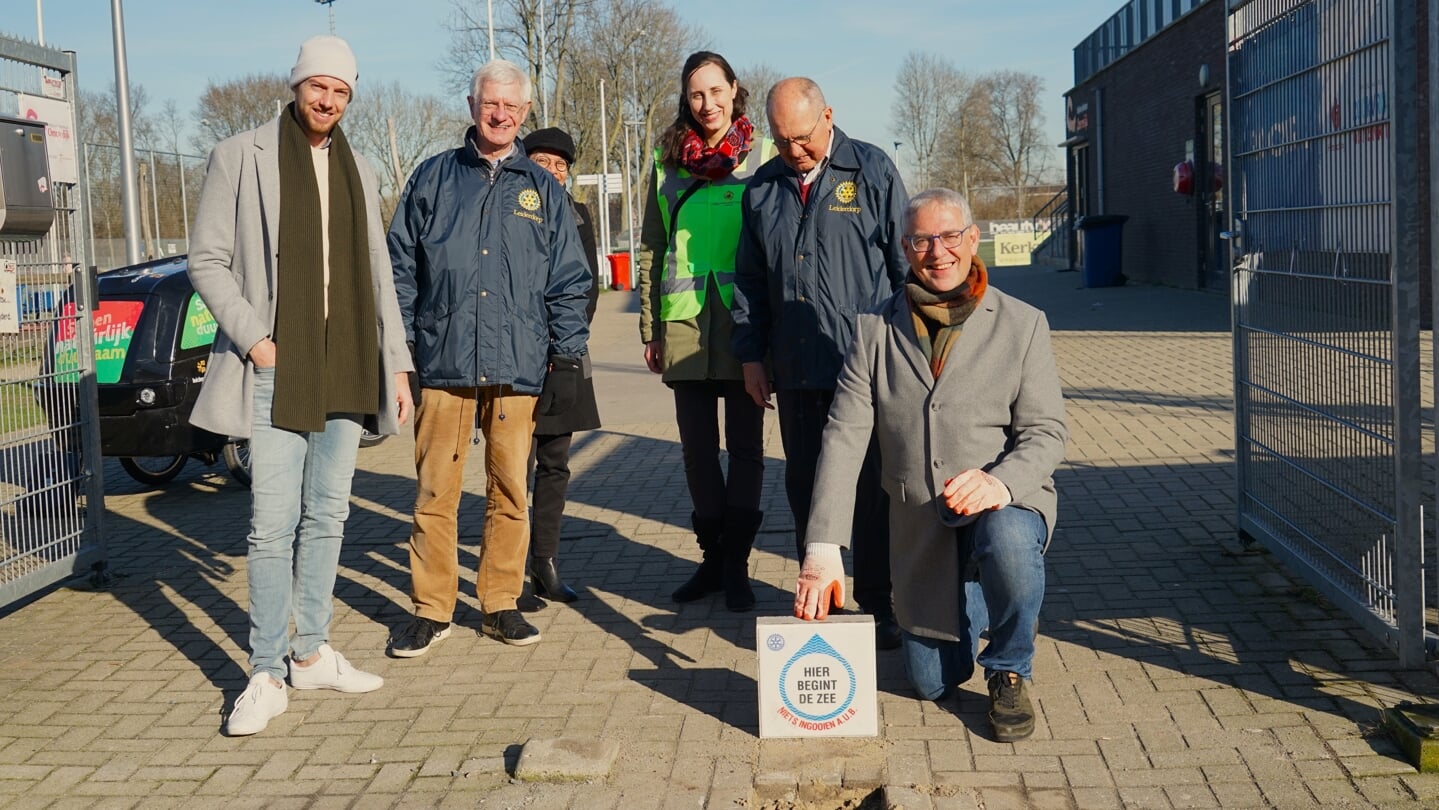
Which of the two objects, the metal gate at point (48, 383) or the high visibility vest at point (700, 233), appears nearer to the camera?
the high visibility vest at point (700, 233)

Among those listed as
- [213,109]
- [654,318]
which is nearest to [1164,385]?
[654,318]

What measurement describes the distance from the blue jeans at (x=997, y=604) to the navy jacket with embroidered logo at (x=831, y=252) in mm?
1019

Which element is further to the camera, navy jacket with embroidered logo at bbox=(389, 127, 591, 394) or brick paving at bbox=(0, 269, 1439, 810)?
navy jacket with embroidered logo at bbox=(389, 127, 591, 394)

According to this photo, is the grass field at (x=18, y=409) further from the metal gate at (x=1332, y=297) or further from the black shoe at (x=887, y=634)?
the metal gate at (x=1332, y=297)

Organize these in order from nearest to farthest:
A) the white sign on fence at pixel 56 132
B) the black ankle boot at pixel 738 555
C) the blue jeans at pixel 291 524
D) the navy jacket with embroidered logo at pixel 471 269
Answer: the blue jeans at pixel 291 524 → the navy jacket with embroidered logo at pixel 471 269 → the black ankle boot at pixel 738 555 → the white sign on fence at pixel 56 132

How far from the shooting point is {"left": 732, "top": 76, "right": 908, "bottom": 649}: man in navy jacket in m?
4.98

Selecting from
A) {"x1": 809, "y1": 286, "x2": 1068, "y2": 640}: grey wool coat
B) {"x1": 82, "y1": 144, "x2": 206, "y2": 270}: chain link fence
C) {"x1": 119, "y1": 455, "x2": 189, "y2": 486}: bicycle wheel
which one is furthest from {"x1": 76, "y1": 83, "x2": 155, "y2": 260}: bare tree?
{"x1": 809, "y1": 286, "x2": 1068, "y2": 640}: grey wool coat

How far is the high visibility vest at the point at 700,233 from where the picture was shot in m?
5.42

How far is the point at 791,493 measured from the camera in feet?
17.2

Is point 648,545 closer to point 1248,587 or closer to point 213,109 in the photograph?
point 1248,587

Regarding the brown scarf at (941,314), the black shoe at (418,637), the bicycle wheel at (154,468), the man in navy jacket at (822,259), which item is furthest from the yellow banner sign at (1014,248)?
the brown scarf at (941,314)

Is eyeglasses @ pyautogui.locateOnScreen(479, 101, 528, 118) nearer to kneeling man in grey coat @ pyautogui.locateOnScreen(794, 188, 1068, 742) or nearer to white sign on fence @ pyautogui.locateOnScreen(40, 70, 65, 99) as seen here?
kneeling man in grey coat @ pyautogui.locateOnScreen(794, 188, 1068, 742)

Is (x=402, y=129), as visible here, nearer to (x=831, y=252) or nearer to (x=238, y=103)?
(x=238, y=103)

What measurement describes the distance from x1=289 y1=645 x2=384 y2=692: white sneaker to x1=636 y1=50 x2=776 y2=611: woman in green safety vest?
1.40 meters
